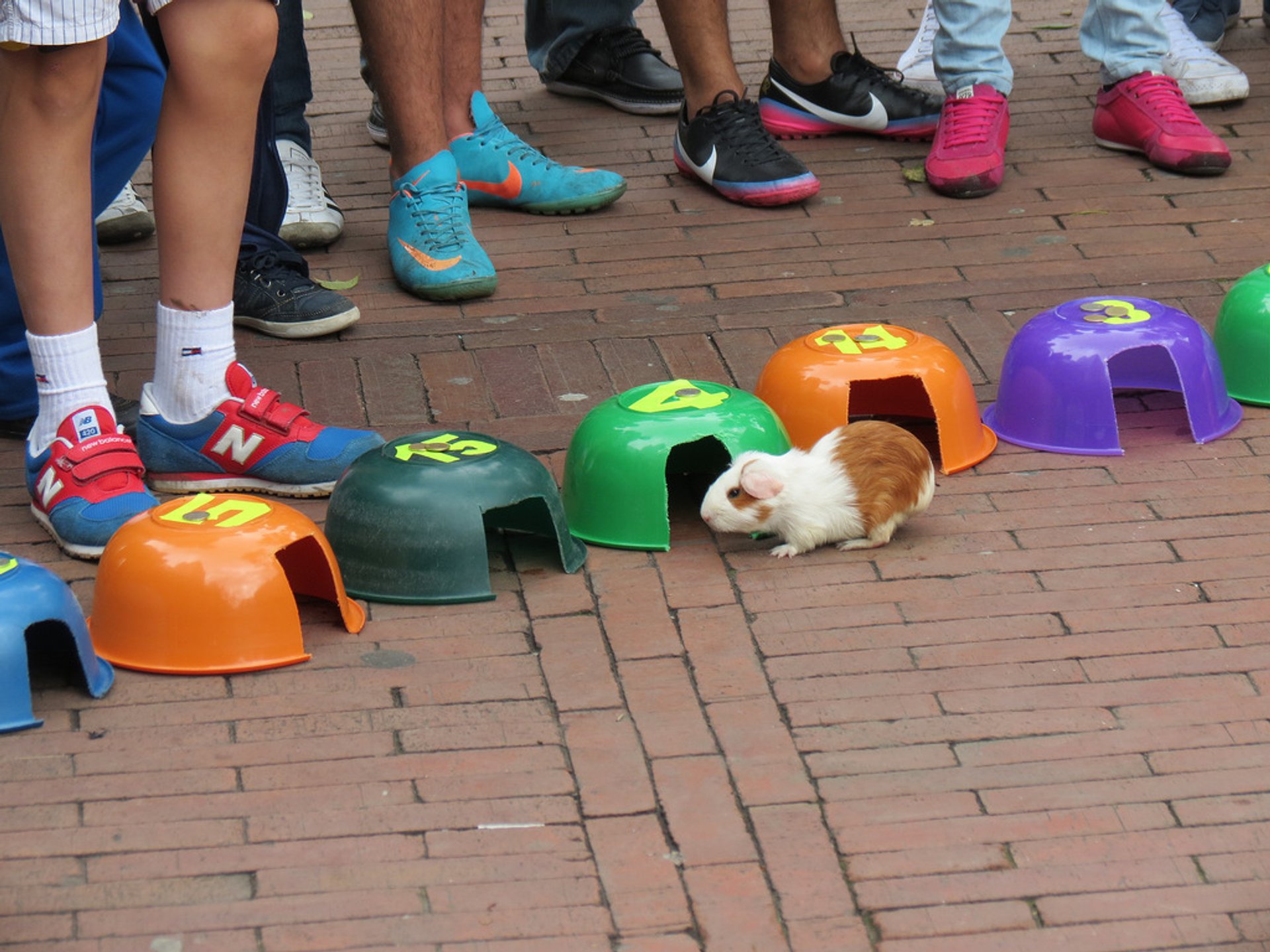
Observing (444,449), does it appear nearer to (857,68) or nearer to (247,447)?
(247,447)

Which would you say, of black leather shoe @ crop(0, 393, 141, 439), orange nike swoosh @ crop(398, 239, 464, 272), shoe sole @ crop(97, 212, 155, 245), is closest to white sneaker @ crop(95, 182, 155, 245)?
shoe sole @ crop(97, 212, 155, 245)

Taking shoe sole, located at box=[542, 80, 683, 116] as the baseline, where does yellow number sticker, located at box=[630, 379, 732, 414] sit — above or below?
above

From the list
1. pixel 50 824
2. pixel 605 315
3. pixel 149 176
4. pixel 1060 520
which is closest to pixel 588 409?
pixel 605 315

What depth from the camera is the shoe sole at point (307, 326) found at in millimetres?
4719

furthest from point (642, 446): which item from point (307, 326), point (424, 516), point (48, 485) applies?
point (307, 326)

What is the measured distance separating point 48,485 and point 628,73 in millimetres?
3707

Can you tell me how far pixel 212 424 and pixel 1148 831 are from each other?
2.31 m

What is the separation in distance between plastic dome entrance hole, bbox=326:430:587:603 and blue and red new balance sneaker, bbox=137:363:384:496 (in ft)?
1.30

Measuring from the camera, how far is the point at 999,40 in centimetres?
591

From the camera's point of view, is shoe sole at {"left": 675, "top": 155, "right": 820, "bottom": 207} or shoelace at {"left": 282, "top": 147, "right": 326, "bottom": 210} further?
shoe sole at {"left": 675, "top": 155, "right": 820, "bottom": 207}

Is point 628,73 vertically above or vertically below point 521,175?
below

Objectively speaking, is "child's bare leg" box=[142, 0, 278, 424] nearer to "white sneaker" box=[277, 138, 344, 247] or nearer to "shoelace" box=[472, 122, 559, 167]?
"white sneaker" box=[277, 138, 344, 247]

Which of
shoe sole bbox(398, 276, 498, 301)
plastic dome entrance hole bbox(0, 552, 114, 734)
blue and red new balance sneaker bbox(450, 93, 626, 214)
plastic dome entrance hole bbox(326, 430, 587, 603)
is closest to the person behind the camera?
plastic dome entrance hole bbox(0, 552, 114, 734)

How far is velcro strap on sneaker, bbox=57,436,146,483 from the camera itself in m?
3.56
